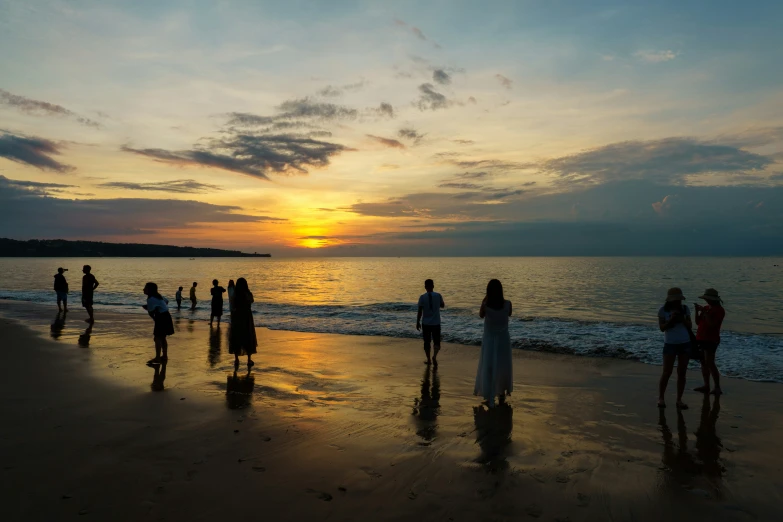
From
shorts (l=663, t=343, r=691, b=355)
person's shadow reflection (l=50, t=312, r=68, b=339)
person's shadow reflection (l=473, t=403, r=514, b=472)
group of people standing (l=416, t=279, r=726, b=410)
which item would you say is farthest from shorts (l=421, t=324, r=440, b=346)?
person's shadow reflection (l=50, t=312, r=68, b=339)

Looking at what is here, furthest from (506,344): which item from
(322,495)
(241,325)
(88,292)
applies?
(88,292)

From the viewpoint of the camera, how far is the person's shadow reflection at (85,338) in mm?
13820

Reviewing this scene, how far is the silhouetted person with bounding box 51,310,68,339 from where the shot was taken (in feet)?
51.8

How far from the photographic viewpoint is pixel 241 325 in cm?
1073

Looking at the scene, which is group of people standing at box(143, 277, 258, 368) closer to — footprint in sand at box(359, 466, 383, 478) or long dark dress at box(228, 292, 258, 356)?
long dark dress at box(228, 292, 258, 356)

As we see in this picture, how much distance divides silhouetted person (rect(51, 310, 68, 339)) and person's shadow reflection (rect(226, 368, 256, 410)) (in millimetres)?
9274

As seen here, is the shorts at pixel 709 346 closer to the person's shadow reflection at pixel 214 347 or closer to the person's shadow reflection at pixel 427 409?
the person's shadow reflection at pixel 427 409

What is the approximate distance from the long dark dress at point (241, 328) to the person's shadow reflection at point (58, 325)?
857cm

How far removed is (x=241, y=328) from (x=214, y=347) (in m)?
3.83

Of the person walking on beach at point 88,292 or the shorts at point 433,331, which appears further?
the person walking on beach at point 88,292

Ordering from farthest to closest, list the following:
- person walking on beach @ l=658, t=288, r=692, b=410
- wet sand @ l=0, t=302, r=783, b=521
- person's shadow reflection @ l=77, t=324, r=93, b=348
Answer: person's shadow reflection @ l=77, t=324, r=93, b=348 → person walking on beach @ l=658, t=288, r=692, b=410 → wet sand @ l=0, t=302, r=783, b=521

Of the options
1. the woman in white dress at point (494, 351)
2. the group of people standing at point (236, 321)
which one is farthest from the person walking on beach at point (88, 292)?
the woman in white dress at point (494, 351)

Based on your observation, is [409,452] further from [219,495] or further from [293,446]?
[219,495]

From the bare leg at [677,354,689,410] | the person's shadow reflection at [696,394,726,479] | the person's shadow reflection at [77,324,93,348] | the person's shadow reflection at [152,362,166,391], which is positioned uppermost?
the bare leg at [677,354,689,410]
